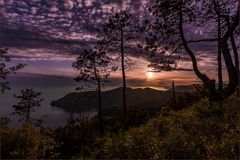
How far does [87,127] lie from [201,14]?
2855cm

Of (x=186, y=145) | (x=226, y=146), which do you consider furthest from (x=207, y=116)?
(x=226, y=146)

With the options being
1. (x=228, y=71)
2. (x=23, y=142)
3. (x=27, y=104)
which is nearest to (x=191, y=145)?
(x=23, y=142)

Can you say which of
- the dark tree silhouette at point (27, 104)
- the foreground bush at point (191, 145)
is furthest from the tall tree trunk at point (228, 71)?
the dark tree silhouette at point (27, 104)

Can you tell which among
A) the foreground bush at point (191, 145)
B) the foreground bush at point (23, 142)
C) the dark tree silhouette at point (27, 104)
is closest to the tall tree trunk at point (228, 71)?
the foreground bush at point (191, 145)

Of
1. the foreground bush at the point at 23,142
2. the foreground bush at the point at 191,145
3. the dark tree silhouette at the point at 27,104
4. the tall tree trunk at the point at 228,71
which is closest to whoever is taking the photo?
the foreground bush at the point at 191,145

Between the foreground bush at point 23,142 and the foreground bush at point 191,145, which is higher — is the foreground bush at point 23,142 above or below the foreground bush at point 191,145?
above

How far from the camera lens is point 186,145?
386 inches

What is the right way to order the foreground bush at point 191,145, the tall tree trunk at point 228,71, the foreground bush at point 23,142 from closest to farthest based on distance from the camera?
the foreground bush at point 191,145 → the foreground bush at point 23,142 → the tall tree trunk at point 228,71

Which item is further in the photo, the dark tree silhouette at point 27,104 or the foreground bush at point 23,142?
the dark tree silhouette at point 27,104

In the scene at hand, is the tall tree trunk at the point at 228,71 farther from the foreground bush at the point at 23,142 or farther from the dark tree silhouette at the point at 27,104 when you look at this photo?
the dark tree silhouette at the point at 27,104

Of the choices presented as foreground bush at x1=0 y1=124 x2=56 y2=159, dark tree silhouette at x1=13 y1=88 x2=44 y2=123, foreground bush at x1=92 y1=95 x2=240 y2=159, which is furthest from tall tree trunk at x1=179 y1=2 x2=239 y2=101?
dark tree silhouette at x1=13 y1=88 x2=44 y2=123

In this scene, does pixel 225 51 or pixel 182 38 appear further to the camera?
pixel 182 38

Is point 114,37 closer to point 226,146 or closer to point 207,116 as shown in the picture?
point 207,116

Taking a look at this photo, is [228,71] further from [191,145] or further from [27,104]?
[27,104]
